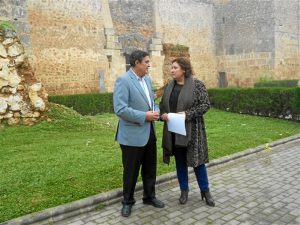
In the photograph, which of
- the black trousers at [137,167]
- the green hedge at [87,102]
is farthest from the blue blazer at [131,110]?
the green hedge at [87,102]

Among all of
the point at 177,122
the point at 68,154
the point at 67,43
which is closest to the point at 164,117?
the point at 177,122

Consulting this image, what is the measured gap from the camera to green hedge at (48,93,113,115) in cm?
1385

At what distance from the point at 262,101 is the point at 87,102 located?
674 centimetres

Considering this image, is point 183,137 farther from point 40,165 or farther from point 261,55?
point 261,55

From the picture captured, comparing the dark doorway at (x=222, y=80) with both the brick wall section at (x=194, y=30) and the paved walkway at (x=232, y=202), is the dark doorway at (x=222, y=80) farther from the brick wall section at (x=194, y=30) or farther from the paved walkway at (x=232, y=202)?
the paved walkway at (x=232, y=202)

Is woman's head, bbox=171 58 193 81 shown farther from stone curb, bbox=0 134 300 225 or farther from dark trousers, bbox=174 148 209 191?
stone curb, bbox=0 134 300 225

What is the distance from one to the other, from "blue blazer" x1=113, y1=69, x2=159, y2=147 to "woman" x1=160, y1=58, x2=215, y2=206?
39 cm

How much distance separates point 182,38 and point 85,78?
7.71 meters

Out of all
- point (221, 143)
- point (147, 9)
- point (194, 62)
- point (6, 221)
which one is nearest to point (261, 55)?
point (194, 62)

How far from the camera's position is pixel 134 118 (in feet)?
13.4

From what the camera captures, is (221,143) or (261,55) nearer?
(221,143)

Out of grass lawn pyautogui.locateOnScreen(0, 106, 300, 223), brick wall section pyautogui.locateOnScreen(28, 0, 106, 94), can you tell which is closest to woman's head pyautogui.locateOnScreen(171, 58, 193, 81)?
grass lawn pyautogui.locateOnScreen(0, 106, 300, 223)

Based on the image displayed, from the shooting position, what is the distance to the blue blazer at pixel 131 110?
13.5 ft

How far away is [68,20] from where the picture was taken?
51.4 feet
